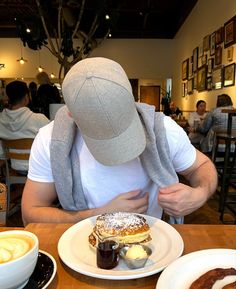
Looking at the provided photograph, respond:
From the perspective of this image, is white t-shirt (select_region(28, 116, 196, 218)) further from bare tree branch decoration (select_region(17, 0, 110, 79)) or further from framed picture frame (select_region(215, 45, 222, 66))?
framed picture frame (select_region(215, 45, 222, 66))

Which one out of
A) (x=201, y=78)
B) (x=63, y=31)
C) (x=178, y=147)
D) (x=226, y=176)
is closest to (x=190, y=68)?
(x=201, y=78)

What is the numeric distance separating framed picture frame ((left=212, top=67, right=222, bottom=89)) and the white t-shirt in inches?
173

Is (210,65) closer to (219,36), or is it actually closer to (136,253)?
(219,36)

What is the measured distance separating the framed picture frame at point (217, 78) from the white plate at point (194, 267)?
15.9 feet

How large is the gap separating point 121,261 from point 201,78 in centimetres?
610

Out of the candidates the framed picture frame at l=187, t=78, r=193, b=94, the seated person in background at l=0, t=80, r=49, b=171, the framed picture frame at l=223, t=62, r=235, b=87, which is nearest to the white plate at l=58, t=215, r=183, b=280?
the seated person in background at l=0, t=80, r=49, b=171

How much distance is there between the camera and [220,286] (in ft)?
2.09

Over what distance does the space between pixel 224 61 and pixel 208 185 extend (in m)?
4.33

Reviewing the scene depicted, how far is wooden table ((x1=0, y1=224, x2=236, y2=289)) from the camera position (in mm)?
694

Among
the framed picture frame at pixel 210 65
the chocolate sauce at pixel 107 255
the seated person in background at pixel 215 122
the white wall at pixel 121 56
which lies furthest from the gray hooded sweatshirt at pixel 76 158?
the white wall at pixel 121 56

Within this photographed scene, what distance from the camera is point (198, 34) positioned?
6805mm

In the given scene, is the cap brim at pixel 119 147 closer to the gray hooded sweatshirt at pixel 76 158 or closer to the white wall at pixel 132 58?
the gray hooded sweatshirt at pixel 76 158

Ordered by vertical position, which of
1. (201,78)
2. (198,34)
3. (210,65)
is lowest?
(201,78)

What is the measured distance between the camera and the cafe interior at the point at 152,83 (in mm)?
719
